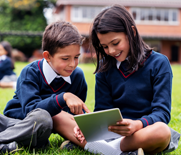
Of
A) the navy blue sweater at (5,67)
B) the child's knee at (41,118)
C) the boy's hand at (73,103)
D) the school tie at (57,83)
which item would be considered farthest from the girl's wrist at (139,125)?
the navy blue sweater at (5,67)

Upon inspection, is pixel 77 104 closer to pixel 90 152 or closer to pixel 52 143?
pixel 90 152

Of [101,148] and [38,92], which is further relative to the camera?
[38,92]

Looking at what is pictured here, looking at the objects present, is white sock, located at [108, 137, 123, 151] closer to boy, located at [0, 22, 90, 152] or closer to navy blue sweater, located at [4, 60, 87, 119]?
boy, located at [0, 22, 90, 152]

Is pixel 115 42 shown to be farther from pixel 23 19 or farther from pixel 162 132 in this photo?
pixel 23 19

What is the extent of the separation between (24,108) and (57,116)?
233 millimetres

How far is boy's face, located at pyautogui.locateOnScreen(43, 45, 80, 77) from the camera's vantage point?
70.6 inches

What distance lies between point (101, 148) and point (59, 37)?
79 centimetres

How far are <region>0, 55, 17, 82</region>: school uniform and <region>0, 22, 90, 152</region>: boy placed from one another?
3.74 meters

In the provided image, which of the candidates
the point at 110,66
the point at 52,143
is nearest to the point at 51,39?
the point at 110,66

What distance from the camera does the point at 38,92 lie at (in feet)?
5.98

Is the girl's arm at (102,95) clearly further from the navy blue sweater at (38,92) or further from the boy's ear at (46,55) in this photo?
the boy's ear at (46,55)

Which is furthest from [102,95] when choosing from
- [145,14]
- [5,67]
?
[145,14]

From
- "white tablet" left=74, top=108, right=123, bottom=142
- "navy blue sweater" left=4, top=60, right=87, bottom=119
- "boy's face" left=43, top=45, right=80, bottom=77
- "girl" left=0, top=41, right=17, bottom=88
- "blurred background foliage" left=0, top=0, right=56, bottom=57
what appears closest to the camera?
"white tablet" left=74, top=108, right=123, bottom=142

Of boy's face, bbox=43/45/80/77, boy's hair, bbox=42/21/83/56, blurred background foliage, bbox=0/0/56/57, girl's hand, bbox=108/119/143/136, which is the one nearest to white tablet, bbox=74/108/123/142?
girl's hand, bbox=108/119/143/136
